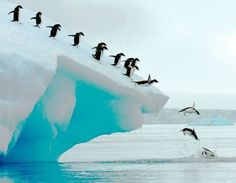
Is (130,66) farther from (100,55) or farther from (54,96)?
(54,96)

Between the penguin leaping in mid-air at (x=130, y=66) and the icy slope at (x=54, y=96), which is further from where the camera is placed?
the penguin leaping in mid-air at (x=130, y=66)

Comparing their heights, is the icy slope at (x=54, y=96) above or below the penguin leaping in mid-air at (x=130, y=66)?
below

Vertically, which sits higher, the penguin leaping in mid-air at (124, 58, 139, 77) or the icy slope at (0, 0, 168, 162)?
the penguin leaping in mid-air at (124, 58, 139, 77)

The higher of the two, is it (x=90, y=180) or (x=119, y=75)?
(x=119, y=75)

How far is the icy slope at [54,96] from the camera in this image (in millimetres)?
19031

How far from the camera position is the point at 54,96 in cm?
2139

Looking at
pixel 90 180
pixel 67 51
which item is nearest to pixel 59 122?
pixel 67 51

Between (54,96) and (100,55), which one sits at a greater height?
(100,55)

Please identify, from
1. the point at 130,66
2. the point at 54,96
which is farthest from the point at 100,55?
the point at 54,96

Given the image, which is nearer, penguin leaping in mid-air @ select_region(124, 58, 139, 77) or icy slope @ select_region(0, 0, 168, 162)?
icy slope @ select_region(0, 0, 168, 162)

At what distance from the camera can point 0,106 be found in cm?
1831

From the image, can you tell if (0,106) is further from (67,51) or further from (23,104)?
(67,51)

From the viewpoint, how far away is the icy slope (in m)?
19.0

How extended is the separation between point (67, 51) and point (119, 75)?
1874 millimetres
